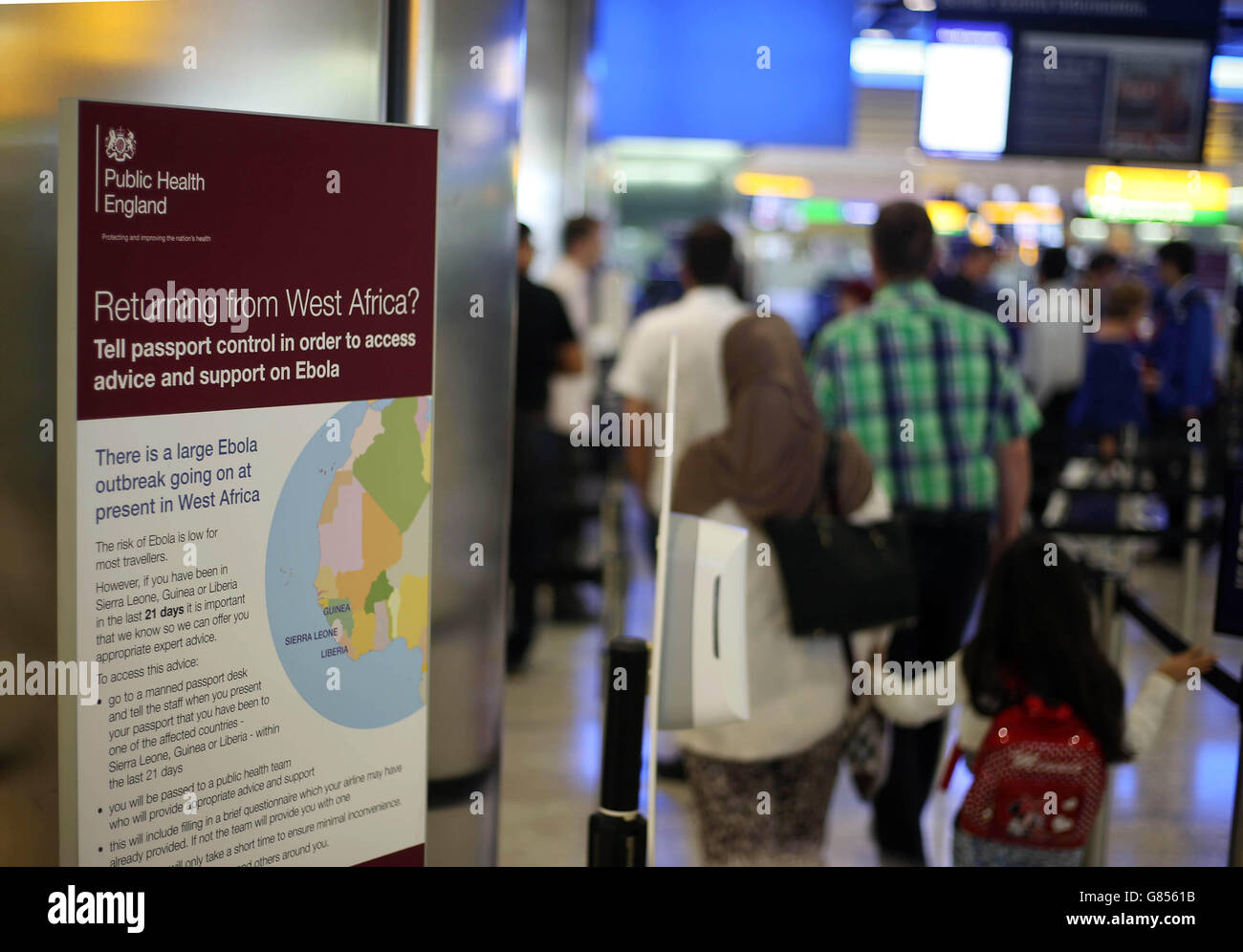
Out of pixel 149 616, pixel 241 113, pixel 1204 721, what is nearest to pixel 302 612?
pixel 149 616

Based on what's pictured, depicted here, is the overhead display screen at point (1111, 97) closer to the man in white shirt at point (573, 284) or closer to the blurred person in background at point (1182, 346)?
the blurred person in background at point (1182, 346)

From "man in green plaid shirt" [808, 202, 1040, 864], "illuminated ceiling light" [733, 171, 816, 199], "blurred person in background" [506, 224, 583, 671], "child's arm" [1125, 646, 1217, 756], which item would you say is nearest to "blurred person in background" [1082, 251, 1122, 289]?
"blurred person in background" [506, 224, 583, 671]

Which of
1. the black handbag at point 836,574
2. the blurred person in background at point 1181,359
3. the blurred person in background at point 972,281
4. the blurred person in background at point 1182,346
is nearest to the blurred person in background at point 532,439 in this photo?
the blurred person in background at point 972,281

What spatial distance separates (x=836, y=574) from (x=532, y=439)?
337 cm

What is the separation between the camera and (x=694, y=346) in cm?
452

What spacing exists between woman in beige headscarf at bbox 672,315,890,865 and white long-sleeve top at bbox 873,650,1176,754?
16 cm

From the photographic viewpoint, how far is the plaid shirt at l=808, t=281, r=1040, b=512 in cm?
370

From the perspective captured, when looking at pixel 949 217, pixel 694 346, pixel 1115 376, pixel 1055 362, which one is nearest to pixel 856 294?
pixel 1055 362

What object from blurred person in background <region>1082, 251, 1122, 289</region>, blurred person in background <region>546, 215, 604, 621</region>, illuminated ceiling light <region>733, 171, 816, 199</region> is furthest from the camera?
illuminated ceiling light <region>733, 171, 816, 199</region>

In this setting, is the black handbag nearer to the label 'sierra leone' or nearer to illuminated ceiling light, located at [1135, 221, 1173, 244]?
the label 'sierra leone'

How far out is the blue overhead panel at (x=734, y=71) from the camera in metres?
7.03

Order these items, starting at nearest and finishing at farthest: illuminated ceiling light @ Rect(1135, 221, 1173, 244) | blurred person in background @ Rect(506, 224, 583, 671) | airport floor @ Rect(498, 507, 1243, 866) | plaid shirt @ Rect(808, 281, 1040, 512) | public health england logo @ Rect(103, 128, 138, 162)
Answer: public health england logo @ Rect(103, 128, 138, 162)
plaid shirt @ Rect(808, 281, 1040, 512)
airport floor @ Rect(498, 507, 1243, 866)
blurred person in background @ Rect(506, 224, 583, 671)
illuminated ceiling light @ Rect(1135, 221, 1173, 244)

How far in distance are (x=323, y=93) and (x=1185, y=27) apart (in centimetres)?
639
